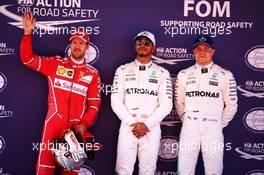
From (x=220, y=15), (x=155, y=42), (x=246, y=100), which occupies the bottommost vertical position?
(x=246, y=100)

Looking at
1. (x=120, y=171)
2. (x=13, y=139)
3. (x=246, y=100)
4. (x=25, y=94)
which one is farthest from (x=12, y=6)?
(x=246, y=100)

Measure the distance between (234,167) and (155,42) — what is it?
1.91 meters

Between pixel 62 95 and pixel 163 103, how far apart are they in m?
1.14

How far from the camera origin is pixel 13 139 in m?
4.65

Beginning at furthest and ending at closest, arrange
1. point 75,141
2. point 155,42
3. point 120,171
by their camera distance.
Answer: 1. point 155,42
2. point 120,171
3. point 75,141

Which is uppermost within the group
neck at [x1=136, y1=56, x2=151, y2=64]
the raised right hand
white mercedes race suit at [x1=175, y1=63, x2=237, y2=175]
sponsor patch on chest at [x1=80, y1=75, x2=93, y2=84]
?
the raised right hand

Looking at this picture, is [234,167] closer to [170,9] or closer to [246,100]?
[246,100]

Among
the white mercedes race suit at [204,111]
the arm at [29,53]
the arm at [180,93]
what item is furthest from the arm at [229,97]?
the arm at [29,53]

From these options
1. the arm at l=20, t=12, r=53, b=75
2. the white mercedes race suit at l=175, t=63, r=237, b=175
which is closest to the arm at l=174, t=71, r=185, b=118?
the white mercedes race suit at l=175, t=63, r=237, b=175

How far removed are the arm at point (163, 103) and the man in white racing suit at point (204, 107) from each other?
0.19 meters

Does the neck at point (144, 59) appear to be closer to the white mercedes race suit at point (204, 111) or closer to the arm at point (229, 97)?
the white mercedes race suit at point (204, 111)

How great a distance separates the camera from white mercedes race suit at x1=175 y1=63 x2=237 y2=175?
161 inches

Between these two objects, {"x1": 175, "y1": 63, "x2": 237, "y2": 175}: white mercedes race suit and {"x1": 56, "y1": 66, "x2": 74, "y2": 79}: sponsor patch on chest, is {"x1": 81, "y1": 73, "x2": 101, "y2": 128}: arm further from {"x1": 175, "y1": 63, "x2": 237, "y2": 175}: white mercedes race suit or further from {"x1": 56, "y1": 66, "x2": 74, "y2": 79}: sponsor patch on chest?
{"x1": 175, "y1": 63, "x2": 237, "y2": 175}: white mercedes race suit

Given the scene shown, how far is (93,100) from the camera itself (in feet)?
13.9
